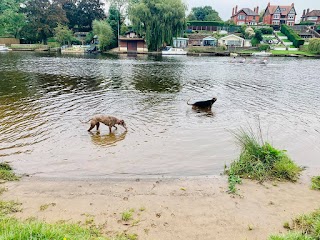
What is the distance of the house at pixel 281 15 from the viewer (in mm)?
103062

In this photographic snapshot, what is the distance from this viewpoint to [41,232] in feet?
13.8

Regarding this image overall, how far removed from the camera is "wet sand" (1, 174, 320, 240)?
5.36m

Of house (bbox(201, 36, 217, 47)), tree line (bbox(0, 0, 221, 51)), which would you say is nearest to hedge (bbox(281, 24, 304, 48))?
house (bbox(201, 36, 217, 47))

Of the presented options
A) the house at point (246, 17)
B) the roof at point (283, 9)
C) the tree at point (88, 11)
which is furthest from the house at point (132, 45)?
the roof at point (283, 9)

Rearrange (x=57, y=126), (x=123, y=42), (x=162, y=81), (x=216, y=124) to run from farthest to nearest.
A: (x=123, y=42) → (x=162, y=81) → (x=216, y=124) → (x=57, y=126)

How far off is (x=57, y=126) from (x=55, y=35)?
7351 cm

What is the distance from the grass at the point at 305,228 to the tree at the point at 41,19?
3320 inches

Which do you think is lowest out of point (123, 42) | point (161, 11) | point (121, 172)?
point (121, 172)

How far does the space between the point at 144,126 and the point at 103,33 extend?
62027mm

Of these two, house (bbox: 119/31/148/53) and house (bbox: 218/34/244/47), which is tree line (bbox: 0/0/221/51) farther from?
house (bbox: 218/34/244/47)

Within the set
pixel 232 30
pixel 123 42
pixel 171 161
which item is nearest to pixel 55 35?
pixel 123 42

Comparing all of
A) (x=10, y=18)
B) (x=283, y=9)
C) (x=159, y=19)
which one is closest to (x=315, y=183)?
(x=159, y=19)

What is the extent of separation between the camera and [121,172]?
8.44 metres

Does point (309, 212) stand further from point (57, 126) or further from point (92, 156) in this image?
point (57, 126)
